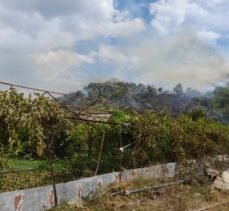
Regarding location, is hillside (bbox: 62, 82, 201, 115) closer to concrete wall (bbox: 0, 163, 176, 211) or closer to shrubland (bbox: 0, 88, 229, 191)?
shrubland (bbox: 0, 88, 229, 191)

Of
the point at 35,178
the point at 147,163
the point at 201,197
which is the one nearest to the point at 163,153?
the point at 147,163

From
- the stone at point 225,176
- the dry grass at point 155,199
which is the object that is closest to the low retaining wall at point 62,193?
the dry grass at point 155,199

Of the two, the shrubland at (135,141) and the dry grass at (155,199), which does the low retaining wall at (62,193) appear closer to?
the dry grass at (155,199)

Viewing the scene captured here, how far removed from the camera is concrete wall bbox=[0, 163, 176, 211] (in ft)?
25.9

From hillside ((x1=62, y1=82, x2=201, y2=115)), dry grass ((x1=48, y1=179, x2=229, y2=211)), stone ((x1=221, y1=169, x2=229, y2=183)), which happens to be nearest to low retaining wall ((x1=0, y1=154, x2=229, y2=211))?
dry grass ((x1=48, y1=179, x2=229, y2=211))

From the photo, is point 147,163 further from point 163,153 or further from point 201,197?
point 201,197

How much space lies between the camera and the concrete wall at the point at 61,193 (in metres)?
7.91

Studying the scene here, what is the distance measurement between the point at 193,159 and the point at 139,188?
3732 mm

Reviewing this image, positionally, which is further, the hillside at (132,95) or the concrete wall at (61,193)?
the hillside at (132,95)

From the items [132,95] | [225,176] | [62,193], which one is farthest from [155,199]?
[132,95]

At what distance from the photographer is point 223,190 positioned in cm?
1278

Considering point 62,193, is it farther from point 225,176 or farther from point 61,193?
point 225,176

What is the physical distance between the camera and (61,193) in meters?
9.22

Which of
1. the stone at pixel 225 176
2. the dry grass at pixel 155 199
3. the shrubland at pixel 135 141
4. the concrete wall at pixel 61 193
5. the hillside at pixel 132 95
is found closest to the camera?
the concrete wall at pixel 61 193
